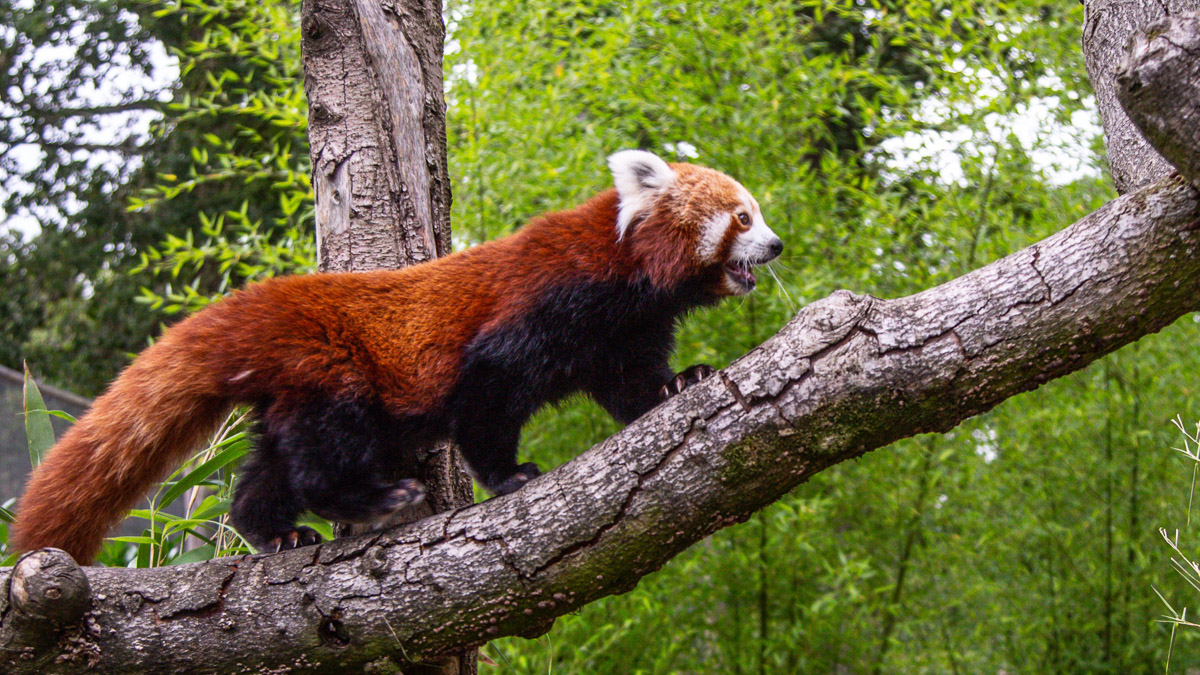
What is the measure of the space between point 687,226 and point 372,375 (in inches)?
30.2

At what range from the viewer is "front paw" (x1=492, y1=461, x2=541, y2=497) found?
175cm

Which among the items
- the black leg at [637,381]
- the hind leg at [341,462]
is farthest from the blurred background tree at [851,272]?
the hind leg at [341,462]

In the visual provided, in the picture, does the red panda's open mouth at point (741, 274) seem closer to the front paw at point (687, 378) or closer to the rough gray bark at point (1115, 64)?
the front paw at point (687, 378)

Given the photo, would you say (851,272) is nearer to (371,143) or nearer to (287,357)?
(371,143)

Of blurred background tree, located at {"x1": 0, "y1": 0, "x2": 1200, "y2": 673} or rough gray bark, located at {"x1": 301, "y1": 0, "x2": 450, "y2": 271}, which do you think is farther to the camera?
blurred background tree, located at {"x1": 0, "y1": 0, "x2": 1200, "y2": 673}

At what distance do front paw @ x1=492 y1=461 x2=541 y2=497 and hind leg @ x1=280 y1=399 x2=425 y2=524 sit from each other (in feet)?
0.51

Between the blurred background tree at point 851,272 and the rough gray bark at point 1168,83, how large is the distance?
163 cm

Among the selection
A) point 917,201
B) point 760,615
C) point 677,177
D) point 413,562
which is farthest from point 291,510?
point 917,201

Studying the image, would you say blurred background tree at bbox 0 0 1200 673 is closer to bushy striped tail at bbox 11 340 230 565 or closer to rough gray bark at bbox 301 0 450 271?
rough gray bark at bbox 301 0 450 271

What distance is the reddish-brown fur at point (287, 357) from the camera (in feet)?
5.59

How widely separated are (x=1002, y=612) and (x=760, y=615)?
953mm

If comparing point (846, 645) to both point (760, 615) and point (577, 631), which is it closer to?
point (760, 615)

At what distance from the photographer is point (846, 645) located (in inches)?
130

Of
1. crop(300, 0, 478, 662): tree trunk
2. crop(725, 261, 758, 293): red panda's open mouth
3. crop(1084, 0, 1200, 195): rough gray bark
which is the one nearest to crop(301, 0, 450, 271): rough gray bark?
crop(300, 0, 478, 662): tree trunk
